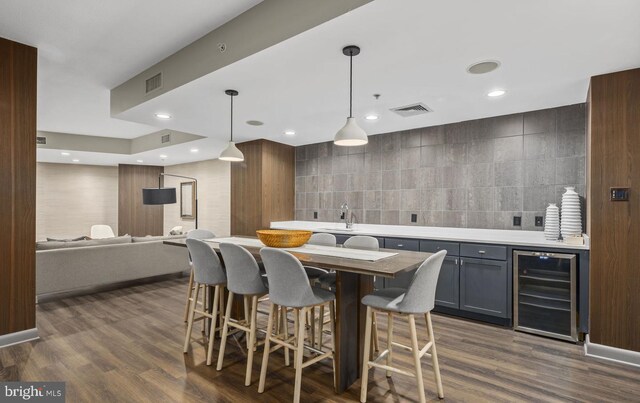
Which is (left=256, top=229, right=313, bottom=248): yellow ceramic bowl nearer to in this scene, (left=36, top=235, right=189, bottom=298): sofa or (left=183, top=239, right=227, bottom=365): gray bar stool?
(left=183, top=239, right=227, bottom=365): gray bar stool

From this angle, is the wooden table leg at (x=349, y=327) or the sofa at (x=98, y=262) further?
the sofa at (x=98, y=262)

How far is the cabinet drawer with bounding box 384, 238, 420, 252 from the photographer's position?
3.88 m

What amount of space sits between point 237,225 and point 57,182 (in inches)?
238

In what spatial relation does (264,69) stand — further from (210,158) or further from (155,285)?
(210,158)

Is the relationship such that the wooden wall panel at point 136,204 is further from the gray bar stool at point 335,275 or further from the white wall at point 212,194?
the gray bar stool at point 335,275

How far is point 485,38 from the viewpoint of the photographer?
2164 millimetres

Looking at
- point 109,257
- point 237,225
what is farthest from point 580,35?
point 109,257

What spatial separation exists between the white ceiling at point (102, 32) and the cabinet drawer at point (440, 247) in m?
2.92

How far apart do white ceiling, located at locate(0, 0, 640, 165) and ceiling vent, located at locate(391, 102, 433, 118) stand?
0.34ft

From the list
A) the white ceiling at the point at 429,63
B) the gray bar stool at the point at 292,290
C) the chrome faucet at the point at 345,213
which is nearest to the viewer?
the white ceiling at the point at 429,63

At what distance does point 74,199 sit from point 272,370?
8.80 m

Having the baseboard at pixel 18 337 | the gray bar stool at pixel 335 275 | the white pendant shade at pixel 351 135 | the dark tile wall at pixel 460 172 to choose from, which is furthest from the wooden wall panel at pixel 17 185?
the dark tile wall at pixel 460 172

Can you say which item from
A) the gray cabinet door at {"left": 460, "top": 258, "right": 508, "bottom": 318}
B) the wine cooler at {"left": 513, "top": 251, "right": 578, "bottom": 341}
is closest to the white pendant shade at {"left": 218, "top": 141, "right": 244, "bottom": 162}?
the gray cabinet door at {"left": 460, "top": 258, "right": 508, "bottom": 318}

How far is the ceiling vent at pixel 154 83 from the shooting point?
322 cm
